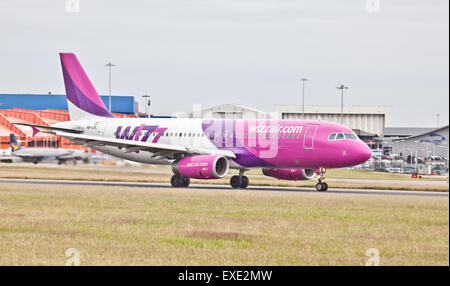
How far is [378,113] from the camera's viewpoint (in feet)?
528

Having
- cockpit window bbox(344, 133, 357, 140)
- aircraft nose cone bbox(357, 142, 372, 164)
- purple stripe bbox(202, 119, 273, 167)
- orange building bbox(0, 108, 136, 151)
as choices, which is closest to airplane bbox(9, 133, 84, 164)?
orange building bbox(0, 108, 136, 151)

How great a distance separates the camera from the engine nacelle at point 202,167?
138ft

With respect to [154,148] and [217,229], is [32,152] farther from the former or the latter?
[217,229]

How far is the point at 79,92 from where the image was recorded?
53125 mm

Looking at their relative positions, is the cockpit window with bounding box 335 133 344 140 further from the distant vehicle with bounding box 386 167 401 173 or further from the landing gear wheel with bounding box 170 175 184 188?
the distant vehicle with bounding box 386 167 401 173

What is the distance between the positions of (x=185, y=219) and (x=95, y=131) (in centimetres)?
2765

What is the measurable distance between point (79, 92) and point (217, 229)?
3343cm

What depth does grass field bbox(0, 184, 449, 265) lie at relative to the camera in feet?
A: 55.3

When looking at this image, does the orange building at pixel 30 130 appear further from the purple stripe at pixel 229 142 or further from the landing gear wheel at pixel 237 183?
the landing gear wheel at pixel 237 183

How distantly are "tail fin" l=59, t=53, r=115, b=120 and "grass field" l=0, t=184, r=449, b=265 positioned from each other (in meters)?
18.5

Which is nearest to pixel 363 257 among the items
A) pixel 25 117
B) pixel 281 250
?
pixel 281 250

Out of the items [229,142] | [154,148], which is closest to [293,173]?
[229,142]

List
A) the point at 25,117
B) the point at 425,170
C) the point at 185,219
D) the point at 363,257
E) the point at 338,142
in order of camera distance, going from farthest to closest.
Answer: the point at 25,117 → the point at 425,170 → the point at 338,142 → the point at 185,219 → the point at 363,257
